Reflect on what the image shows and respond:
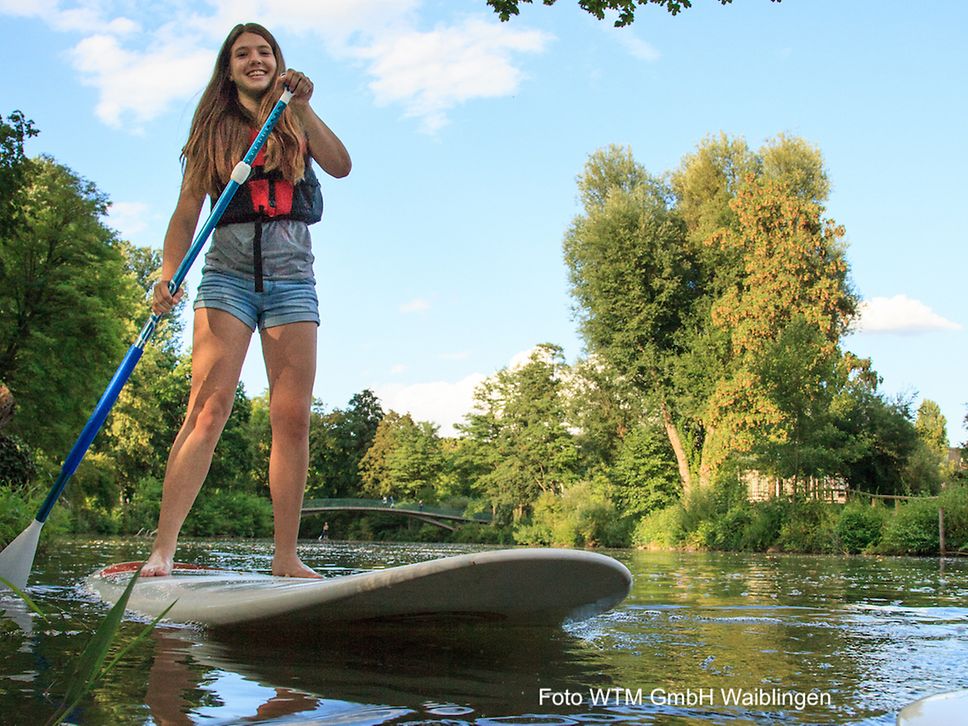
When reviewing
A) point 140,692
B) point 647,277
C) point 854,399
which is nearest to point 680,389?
point 647,277

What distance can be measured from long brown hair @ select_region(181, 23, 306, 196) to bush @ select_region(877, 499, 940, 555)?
1627 centimetres

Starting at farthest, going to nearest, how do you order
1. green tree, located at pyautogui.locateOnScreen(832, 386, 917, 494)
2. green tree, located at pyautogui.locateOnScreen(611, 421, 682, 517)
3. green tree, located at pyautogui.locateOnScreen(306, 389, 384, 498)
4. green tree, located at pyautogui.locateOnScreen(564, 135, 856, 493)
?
1. green tree, located at pyautogui.locateOnScreen(306, 389, 384, 498)
2. green tree, located at pyautogui.locateOnScreen(611, 421, 682, 517)
3. green tree, located at pyautogui.locateOnScreen(564, 135, 856, 493)
4. green tree, located at pyautogui.locateOnScreen(832, 386, 917, 494)

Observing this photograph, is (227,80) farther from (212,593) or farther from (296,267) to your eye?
(212,593)

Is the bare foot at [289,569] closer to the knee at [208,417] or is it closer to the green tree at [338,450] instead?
the knee at [208,417]

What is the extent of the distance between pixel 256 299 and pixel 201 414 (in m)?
0.45

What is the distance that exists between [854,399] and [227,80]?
23.3 m

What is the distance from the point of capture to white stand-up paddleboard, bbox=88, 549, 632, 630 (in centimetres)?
207

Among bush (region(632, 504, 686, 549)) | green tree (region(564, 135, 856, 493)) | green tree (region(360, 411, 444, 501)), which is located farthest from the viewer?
green tree (region(360, 411, 444, 501))

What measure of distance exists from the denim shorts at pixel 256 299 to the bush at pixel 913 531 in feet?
53.1

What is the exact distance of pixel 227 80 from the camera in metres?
3.75

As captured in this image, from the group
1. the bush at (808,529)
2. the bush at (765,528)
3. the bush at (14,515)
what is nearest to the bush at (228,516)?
the bush at (765,528)

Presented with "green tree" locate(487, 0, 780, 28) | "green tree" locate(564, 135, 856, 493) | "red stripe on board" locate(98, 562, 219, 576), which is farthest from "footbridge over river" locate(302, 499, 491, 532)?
"red stripe on board" locate(98, 562, 219, 576)

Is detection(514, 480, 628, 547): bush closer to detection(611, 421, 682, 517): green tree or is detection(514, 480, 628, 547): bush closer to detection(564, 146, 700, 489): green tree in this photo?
detection(611, 421, 682, 517): green tree

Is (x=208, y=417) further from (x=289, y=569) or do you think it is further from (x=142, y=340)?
(x=289, y=569)
